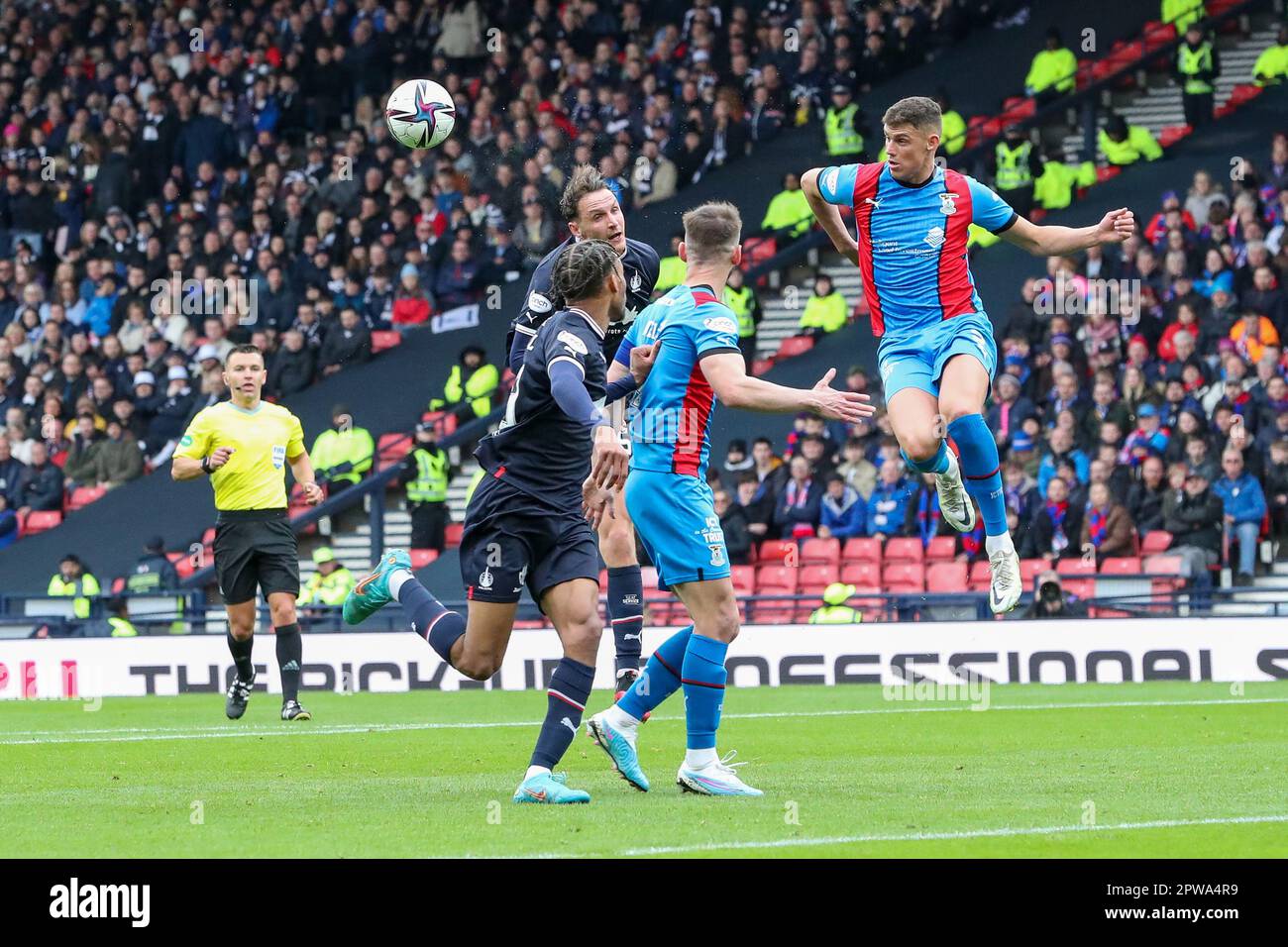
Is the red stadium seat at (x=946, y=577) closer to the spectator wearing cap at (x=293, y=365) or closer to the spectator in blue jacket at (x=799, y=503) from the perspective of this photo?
the spectator in blue jacket at (x=799, y=503)

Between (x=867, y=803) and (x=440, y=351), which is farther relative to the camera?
(x=440, y=351)

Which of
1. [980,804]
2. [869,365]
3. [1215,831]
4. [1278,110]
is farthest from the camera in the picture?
[1278,110]

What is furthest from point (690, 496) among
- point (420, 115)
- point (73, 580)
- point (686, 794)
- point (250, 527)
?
point (73, 580)

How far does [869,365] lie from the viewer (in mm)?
21734

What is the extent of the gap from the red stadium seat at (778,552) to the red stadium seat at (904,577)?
89 centimetres

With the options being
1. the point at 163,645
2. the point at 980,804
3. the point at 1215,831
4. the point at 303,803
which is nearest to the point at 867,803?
the point at 980,804

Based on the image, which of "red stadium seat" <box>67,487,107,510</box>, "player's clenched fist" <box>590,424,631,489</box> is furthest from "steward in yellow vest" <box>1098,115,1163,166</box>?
"player's clenched fist" <box>590,424,631,489</box>

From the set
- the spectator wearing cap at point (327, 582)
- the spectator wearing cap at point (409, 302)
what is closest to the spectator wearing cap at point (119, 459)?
the spectator wearing cap at point (409, 302)

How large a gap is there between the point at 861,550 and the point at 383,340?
829 cm

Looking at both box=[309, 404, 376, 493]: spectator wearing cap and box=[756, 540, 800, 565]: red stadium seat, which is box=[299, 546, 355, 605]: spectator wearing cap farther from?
box=[756, 540, 800, 565]: red stadium seat

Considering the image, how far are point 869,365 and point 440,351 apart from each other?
19.7 ft

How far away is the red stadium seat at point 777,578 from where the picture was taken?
19719 millimetres

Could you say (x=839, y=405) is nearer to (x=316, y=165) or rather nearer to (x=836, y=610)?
(x=836, y=610)

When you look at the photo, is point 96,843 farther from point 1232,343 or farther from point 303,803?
point 1232,343
